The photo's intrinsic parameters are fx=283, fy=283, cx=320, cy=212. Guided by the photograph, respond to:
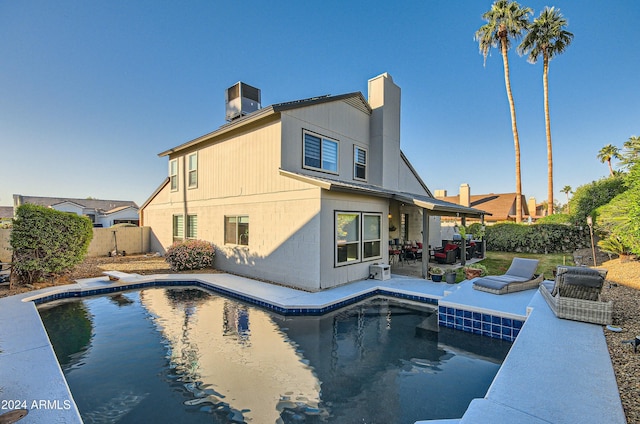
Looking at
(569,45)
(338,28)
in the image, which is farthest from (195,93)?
(569,45)

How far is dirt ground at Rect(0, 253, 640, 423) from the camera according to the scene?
3291 mm

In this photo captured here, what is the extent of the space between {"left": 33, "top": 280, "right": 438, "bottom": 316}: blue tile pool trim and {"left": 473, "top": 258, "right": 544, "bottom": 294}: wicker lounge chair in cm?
138

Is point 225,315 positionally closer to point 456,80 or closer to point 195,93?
point 195,93

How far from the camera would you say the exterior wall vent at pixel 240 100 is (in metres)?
13.3

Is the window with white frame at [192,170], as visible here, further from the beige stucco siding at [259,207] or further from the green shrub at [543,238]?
the green shrub at [543,238]

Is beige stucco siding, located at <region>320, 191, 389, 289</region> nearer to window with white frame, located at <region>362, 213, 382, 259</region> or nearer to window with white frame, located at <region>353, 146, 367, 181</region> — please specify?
window with white frame, located at <region>362, 213, 382, 259</region>

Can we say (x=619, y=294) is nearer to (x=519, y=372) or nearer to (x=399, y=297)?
(x=399, y=297)

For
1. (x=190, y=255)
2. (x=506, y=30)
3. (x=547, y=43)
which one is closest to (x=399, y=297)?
(x=190, y=255)

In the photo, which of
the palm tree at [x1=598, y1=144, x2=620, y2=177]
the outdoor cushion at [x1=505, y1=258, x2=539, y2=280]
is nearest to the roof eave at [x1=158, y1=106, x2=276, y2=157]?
the outdoor cushion at [x1=505, y1=258, x2=539, y2=280]

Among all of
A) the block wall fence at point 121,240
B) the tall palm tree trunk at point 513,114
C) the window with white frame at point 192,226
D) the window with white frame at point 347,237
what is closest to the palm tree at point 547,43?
the tall palm tree trunk at point 513,114

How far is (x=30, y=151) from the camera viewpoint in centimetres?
1922

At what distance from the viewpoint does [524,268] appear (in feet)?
27.6

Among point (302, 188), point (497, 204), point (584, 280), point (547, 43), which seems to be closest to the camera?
point (584, 280)

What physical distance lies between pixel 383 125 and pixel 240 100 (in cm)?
674
